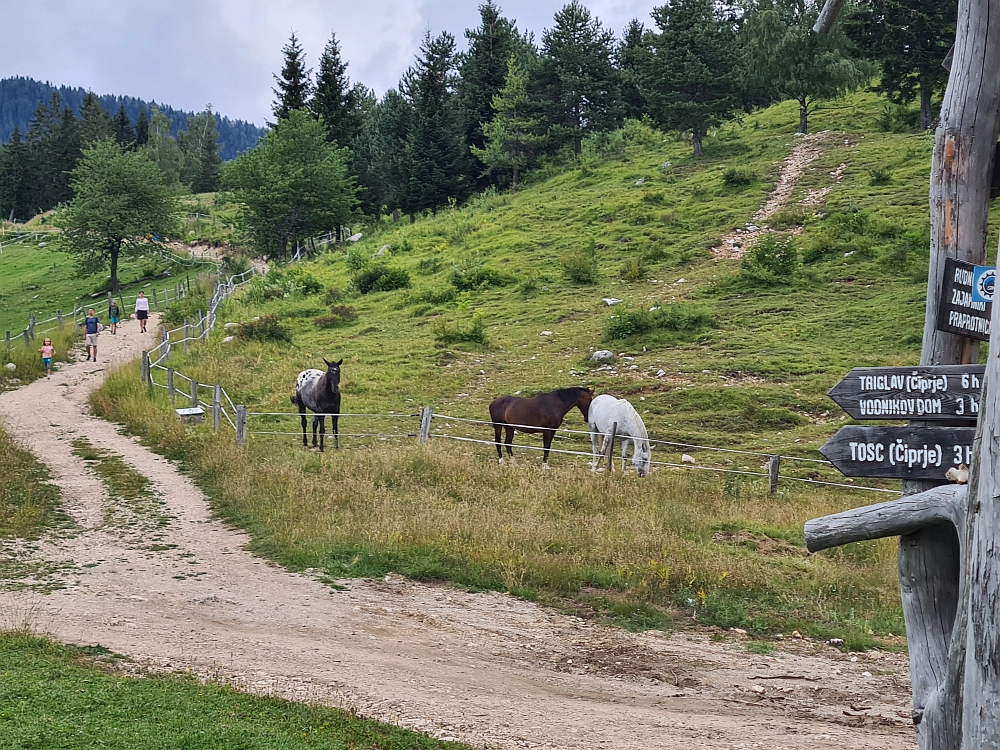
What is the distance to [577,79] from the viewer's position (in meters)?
53.9

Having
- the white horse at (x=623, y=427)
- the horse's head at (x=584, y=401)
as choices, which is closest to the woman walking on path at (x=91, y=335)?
the horse's head at (x=584, y=401)

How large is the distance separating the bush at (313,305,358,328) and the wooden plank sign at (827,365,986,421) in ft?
91.9

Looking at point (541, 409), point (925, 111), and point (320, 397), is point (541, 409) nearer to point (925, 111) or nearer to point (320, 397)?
point (320, 397)

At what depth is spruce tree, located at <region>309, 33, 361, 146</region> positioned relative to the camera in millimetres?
62938

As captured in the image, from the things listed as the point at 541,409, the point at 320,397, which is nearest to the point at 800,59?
the point at 541,409

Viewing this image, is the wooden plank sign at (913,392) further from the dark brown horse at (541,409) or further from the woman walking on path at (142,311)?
the woman walking on path at (142,311)

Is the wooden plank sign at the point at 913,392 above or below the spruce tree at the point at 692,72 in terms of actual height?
below

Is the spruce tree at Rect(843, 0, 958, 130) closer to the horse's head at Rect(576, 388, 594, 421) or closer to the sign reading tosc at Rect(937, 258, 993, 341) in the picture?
the horse's head at Rect(576, 388, 594, 421)

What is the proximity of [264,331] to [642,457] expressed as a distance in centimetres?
1704

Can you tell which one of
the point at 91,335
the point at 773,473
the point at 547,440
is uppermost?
the point at 91,335

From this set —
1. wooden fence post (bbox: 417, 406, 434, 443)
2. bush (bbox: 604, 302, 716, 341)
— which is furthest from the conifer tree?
wooden fence post (bbox: 417, 406, 434, 443)

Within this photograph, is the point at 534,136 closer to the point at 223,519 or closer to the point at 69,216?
the point at 69,216

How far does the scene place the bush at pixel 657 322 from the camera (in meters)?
25.8

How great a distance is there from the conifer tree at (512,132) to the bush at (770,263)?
83.2 ft
